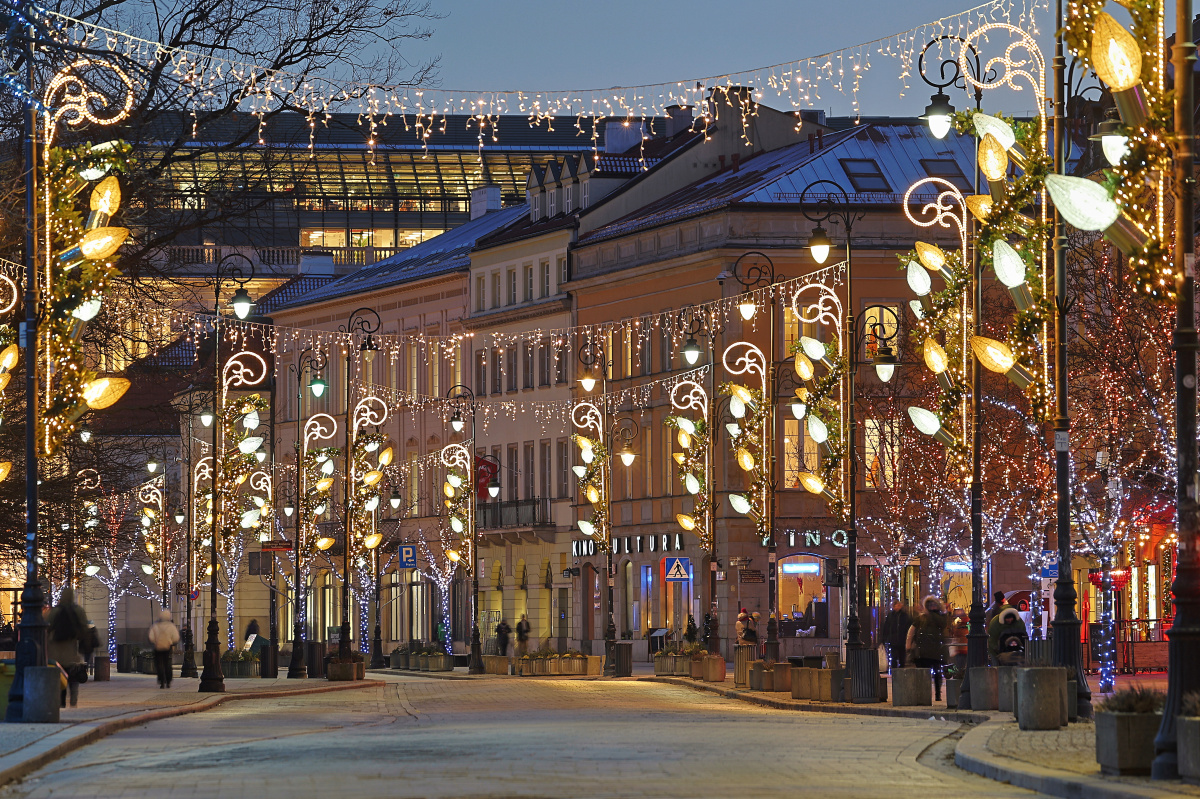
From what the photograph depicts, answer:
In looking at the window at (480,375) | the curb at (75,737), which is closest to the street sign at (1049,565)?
the curb at (75,737)

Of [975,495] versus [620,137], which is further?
[620,137]

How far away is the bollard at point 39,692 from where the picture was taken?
25.4 metres

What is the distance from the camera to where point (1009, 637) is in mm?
32438

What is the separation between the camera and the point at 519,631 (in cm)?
6875

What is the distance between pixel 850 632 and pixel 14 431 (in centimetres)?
1410

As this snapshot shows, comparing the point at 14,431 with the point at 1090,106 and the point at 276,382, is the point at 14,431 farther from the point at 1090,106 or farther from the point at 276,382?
the point at 276,382

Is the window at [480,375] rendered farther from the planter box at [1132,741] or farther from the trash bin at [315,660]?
the planter box at [1132,741]

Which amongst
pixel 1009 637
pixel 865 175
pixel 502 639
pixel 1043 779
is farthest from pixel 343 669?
pixel 1043 779

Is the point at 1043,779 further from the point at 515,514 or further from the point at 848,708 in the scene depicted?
the point at 515,514

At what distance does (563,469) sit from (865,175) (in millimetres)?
14713

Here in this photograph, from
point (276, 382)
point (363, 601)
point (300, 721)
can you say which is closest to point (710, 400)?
point (300, 721)

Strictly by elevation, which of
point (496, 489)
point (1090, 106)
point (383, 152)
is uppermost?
point (383, 152)

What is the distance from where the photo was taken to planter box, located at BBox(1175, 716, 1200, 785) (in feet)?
48.6

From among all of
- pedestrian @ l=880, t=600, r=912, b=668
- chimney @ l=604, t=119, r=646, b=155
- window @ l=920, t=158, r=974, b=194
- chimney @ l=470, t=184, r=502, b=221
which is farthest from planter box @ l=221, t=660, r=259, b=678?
chimney @ l=470, t=184, r=502, b=221
